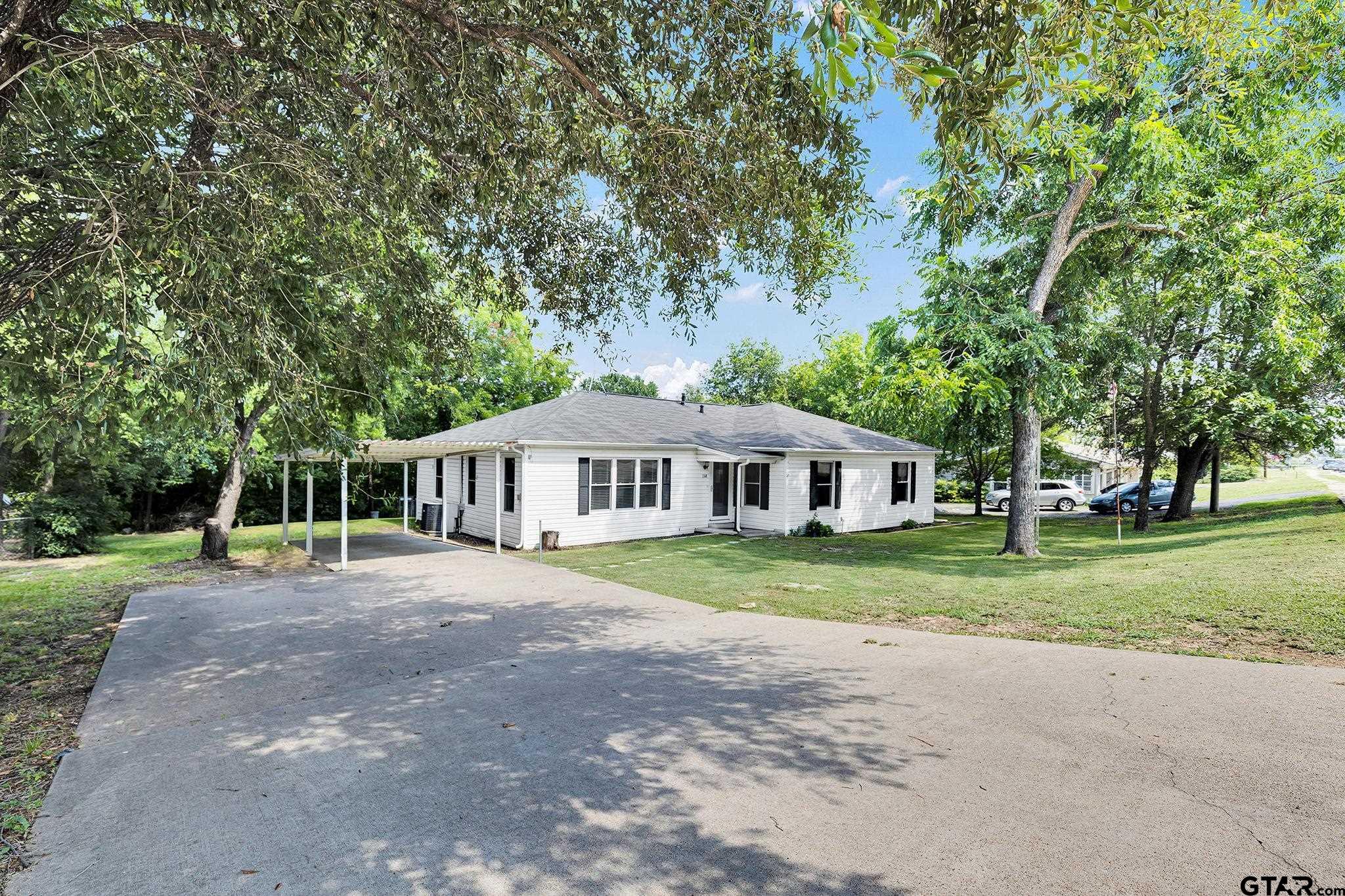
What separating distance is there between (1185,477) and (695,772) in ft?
77.2

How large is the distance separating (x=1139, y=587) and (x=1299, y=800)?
6.65 meters

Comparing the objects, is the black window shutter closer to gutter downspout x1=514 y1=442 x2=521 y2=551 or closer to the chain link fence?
gutter downspout x1=514 y1=442 x2=521 y2=551

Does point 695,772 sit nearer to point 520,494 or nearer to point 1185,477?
point 520,494

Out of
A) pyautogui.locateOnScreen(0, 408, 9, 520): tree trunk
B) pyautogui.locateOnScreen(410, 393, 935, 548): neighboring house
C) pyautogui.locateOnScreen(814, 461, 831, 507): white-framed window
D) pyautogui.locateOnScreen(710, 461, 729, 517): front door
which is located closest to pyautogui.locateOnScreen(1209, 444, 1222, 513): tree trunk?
pyautogui.locateOnScreen(410, 393, 935, 548): neighboring house

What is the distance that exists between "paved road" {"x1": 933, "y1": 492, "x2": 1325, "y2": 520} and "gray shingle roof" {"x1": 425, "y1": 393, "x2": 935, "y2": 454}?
24.8 feet

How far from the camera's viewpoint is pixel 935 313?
1359 cm

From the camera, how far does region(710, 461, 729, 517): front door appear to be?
755 inches

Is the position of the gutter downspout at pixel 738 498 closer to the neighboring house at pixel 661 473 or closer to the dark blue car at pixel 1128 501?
the neighboring house at pixel 661 473

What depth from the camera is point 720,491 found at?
765 inches

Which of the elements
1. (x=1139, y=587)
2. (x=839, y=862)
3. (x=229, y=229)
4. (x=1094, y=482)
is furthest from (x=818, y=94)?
(x=1094, y=482)

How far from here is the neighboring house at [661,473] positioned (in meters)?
15.6

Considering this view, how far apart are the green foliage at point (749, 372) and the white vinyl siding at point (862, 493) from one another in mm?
22194

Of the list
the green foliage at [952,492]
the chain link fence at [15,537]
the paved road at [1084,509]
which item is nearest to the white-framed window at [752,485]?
the paved road at [1084,509]

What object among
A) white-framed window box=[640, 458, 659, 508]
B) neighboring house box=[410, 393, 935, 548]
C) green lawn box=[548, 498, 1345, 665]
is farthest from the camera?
white-framed window box=[640, 458, 659, 508]
